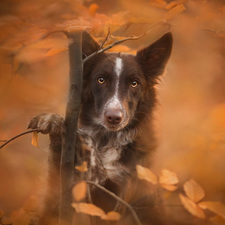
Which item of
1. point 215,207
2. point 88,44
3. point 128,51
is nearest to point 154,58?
point 128,51

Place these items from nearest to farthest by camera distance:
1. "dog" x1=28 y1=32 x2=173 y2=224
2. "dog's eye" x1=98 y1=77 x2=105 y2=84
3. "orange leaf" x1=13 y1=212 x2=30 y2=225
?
"orange leaf" x1=13 y1=212 x2=30 y2=225 < "dog" x1=28 y1=32 x2=173 y2=224 < "dog's eye" x1=98 y1=77 x2=105 y2=84

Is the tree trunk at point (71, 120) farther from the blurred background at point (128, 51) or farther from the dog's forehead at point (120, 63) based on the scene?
the dog's forehead at point (120, 63)

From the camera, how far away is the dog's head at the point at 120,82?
256 centimetres

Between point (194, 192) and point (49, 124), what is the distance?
125cm

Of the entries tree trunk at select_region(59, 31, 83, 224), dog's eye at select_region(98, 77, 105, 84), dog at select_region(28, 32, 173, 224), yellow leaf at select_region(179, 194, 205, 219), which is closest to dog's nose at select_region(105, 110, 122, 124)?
dog at select_region(28, 32, 173, 224)

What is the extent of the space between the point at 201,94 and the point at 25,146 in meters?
3.17

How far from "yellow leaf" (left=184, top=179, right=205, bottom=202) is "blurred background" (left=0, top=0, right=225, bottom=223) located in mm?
1296

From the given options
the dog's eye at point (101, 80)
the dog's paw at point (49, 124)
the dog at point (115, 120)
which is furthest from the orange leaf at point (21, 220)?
the dog's eye at point (101, 80)

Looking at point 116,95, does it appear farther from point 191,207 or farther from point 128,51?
point 191,207

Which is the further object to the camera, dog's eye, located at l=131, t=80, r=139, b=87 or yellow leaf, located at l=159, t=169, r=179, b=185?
dog's eye, located at l=131, t=80, r=139, b=87

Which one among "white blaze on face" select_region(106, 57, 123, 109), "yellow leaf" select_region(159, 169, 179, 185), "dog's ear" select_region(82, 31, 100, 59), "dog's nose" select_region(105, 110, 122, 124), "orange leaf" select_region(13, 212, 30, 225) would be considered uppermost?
"dog's ear" select_region(82, 31, 100, 59)

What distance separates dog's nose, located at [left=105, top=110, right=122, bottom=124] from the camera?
2324 mm

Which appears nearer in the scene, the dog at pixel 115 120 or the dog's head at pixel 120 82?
the dog at pixel 115 120

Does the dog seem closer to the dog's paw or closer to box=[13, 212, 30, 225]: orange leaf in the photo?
the dog's paw
